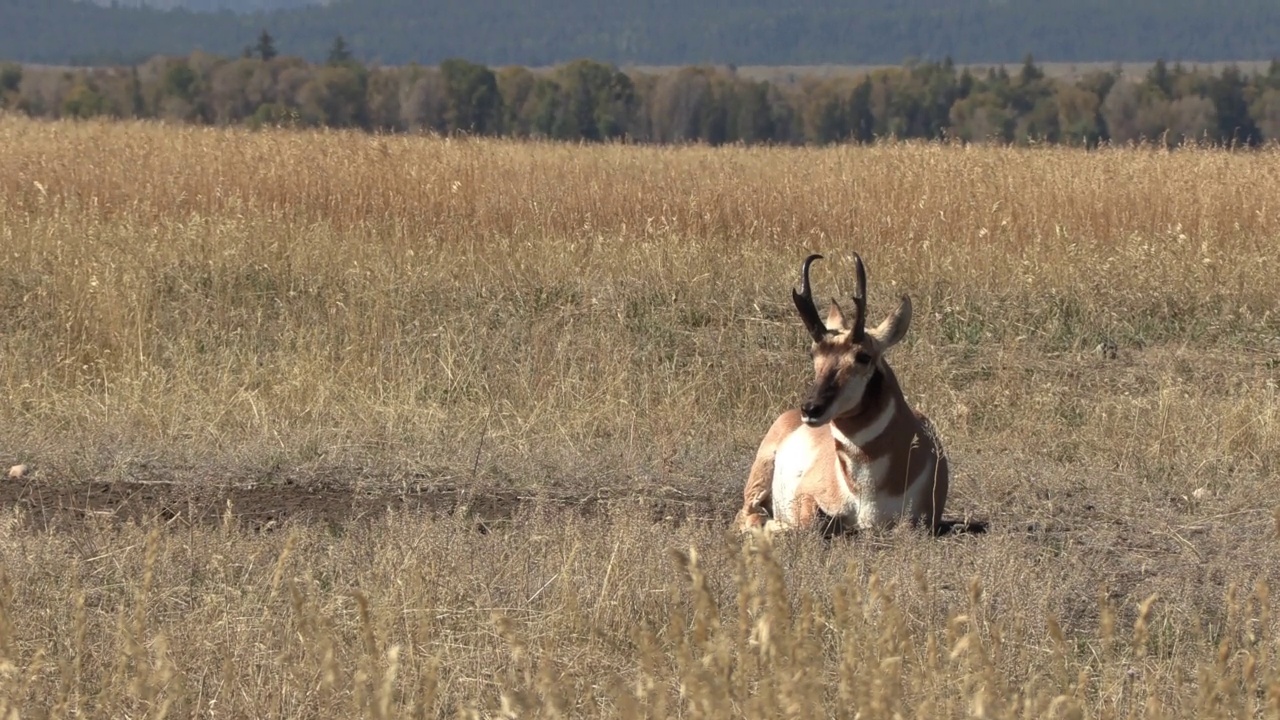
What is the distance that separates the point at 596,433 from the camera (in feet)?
26.9

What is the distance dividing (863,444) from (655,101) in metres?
55.5

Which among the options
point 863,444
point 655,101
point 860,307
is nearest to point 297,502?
point 863,444

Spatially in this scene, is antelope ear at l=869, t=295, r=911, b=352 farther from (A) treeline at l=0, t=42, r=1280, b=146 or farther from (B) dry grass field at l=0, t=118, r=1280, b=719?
(A) treeline at l=0, t=42, r=1280, b=146

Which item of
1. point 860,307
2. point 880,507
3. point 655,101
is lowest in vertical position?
point 880,507

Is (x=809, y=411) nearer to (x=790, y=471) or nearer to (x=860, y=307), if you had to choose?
(x=860, y=307)

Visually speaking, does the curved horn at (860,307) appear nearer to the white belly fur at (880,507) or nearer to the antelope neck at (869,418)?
the antelope neck at (869,418)

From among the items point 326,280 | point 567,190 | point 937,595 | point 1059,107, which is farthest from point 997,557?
point 1059,107

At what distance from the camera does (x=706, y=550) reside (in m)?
5.59

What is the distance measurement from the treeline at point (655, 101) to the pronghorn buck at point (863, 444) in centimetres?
3660

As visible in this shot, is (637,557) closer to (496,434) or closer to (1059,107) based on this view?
(496,434)

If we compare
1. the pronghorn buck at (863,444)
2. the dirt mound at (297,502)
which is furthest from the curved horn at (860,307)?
the dirt mound at (297,502)

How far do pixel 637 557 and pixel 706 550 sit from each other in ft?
1.18

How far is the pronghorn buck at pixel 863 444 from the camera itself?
5965 millimetres

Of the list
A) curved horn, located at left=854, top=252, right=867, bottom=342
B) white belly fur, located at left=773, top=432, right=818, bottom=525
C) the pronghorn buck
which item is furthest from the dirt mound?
curved horn, located at left=854, top=252, right=867, bottom=342
